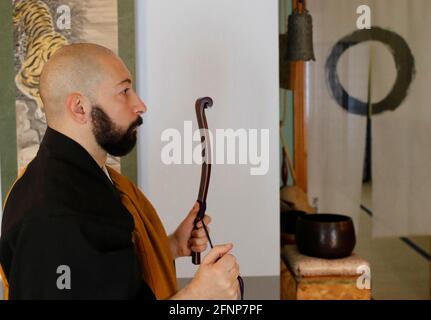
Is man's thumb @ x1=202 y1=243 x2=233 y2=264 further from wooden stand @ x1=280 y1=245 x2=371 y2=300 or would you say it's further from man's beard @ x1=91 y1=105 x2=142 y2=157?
wooden stand @ x1=280 y1=245 x2=371 y2=300

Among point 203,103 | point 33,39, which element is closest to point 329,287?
point 203,103

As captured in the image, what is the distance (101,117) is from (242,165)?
2.25 ft

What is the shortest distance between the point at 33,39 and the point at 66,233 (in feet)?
2.96

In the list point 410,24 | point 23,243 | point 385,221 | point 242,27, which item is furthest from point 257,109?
point 385,221

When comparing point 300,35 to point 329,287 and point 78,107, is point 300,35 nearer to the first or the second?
point 329,287

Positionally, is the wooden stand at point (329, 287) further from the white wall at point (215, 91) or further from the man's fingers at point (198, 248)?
the man's fingers at point (198, 248)

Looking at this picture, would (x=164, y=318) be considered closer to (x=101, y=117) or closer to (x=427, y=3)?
(x=101, y=117)

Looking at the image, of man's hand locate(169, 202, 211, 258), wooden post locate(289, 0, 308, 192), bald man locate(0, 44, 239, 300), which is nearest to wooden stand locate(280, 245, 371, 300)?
man's hand locate(169, 202, 211, 258)

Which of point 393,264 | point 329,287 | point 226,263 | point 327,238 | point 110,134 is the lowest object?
point 393,264

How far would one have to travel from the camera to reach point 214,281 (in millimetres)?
933

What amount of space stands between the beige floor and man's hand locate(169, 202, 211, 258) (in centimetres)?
147

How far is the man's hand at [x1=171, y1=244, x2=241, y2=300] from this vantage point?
92 centimetres

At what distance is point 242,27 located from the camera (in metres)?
1.58

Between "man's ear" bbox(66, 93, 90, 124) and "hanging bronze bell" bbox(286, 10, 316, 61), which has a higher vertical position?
"hanging bronze bell" bbox(286, 10, 316, 61)
